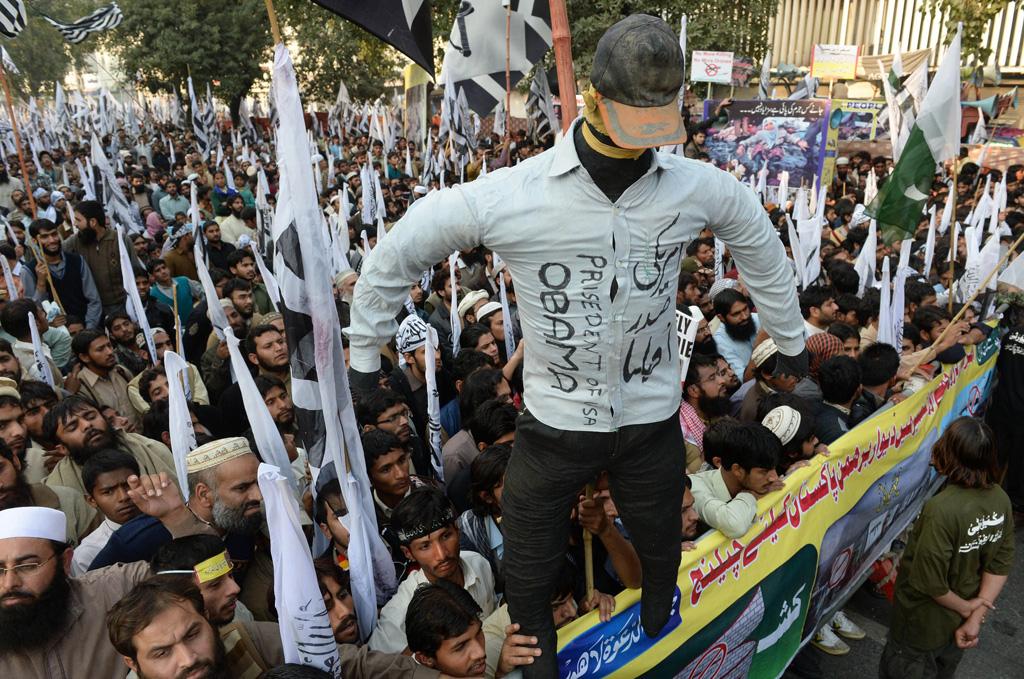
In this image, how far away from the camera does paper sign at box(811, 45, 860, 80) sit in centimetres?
2620

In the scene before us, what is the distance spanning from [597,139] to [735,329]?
3.62 m

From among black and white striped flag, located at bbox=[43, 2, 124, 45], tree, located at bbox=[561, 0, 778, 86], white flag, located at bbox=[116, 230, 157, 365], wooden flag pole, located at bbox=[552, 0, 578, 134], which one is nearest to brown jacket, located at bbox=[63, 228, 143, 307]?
white flag, located at bbox=[116, 230, 157, 365]

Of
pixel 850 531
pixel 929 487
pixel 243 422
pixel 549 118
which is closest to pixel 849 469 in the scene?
pixel 850 531

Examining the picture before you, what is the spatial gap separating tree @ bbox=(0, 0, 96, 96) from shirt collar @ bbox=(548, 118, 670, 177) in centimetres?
3891

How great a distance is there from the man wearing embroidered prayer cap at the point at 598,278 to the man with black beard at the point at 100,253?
5.99m

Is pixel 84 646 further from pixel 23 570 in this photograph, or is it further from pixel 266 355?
pixel 266 355

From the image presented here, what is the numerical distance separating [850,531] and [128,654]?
10.2ft

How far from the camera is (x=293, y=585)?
1.95 meters

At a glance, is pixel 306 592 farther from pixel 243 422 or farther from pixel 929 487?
pixel 929 487

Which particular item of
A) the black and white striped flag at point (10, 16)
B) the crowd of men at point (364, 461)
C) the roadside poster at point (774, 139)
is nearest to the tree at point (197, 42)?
the roadside poster at point (774, 139)

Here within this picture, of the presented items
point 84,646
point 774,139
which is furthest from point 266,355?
point 774,139

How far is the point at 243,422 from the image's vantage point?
4305mm

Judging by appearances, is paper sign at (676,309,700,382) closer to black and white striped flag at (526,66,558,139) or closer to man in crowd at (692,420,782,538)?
man in crowd at (692,420,782,538)

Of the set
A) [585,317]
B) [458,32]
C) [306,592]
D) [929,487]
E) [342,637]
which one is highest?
[458,32]
